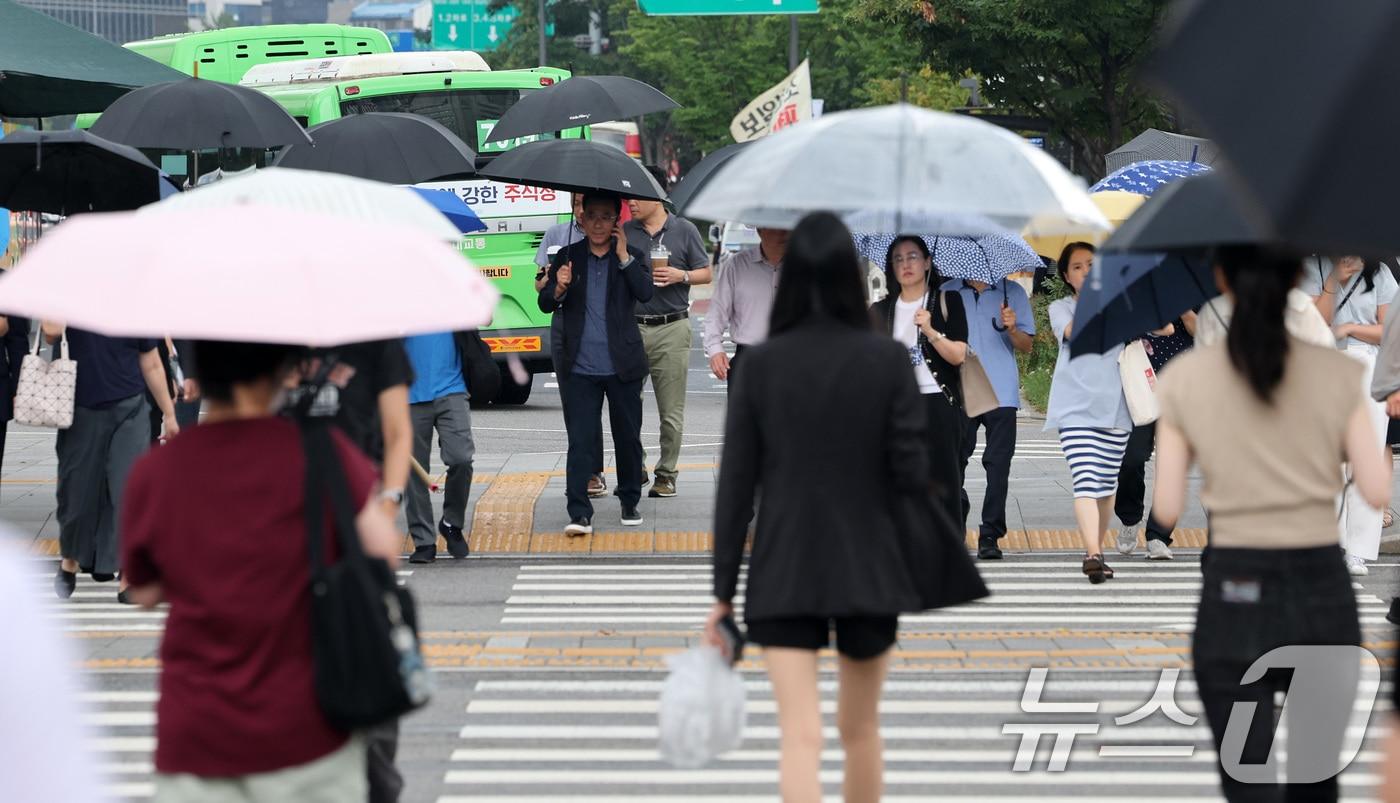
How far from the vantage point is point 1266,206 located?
2893 mm

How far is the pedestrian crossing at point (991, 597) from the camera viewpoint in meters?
9.03

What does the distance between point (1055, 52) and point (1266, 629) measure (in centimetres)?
2227

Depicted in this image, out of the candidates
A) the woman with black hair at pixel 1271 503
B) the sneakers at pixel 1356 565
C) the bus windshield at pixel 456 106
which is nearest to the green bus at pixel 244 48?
the bus windshield at pixel 456 106

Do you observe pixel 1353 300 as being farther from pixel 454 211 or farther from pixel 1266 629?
pixel 1266 629

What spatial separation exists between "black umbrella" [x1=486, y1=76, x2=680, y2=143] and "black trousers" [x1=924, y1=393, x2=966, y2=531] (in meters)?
3.80

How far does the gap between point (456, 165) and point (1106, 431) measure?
3714 millimetres

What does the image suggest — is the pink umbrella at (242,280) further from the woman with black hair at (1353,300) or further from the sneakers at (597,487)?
the sneakers at (597,487)

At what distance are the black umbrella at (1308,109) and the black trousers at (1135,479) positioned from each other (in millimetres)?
7555

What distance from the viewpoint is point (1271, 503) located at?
14.7ft

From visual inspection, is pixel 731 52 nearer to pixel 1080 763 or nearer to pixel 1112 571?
pixel 1112 571

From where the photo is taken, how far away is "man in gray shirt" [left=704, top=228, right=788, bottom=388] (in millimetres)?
10594

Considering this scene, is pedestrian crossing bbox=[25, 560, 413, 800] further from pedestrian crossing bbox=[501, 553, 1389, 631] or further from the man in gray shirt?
the man in gray shirt

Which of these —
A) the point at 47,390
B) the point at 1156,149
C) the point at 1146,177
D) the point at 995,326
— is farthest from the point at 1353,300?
the point at 1156,149

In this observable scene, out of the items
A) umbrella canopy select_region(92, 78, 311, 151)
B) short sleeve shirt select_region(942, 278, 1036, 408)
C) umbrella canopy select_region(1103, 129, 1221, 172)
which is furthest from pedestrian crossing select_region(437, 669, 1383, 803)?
umbrella canopy select_region(1103, 129, 1221, 172)
